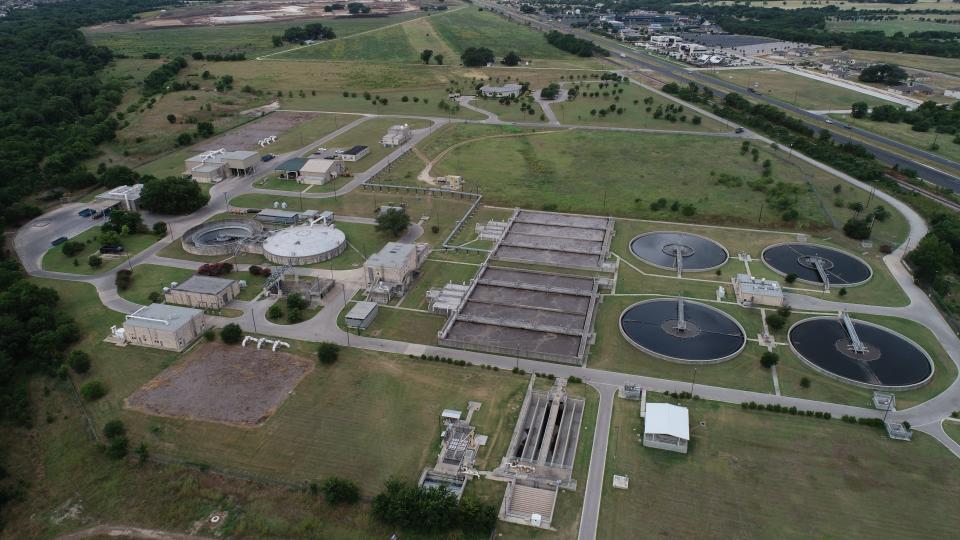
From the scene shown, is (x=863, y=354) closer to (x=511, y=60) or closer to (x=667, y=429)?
(x=667, y=429)

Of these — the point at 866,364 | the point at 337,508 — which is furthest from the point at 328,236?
the point at 866,364

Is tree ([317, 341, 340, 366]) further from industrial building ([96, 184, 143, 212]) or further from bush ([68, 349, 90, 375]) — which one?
industrial building ([96, 184, 143, 212])

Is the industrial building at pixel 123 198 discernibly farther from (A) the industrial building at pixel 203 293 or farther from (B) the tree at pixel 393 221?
(B) the tree at pixel 393 221

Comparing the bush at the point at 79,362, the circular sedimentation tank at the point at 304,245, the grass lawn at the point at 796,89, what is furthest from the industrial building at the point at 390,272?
the grass lawn at the point at 796,89

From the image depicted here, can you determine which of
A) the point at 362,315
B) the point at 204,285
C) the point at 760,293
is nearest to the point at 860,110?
the point at 760,293

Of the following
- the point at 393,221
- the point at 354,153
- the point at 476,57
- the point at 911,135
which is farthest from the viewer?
the point at 476,57

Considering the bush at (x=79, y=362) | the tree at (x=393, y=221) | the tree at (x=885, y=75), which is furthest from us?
the tree at (x=885, y=75)
